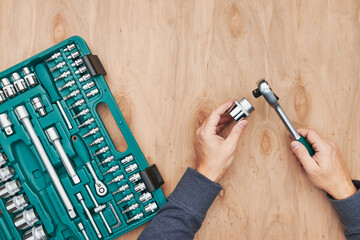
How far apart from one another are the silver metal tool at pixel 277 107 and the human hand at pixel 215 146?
8cm

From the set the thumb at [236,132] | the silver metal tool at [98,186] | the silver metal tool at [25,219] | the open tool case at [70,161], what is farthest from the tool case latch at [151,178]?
the silver metal tool at [25,219]

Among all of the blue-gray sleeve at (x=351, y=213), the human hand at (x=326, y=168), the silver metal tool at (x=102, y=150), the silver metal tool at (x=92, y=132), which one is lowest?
the blue-gray sleeve at (x=351, y=213)

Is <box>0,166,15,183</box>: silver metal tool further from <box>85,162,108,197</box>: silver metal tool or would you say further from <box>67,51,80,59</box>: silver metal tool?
<box>67,51,80,59</box>: silver metal tool

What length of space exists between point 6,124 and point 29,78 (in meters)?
0.14

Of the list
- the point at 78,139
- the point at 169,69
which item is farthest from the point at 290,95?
the point at 78,139

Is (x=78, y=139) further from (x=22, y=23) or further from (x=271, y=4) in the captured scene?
(x=271, y=4)

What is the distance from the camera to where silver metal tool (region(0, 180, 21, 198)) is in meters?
0.81

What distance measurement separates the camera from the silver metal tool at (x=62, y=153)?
0.80 m

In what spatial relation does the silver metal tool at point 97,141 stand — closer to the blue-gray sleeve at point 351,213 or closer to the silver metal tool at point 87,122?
the silver metal tool at point 87,122

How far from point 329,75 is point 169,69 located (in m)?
0.44

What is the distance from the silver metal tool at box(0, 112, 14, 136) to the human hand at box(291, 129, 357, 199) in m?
0.75

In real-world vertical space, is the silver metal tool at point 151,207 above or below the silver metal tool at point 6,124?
below

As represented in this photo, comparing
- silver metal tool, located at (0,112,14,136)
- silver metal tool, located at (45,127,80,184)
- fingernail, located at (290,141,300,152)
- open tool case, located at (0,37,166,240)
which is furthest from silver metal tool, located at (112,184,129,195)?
fingernail, located at (290,141,300,152)

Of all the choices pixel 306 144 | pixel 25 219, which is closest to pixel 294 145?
pixel 306 144
